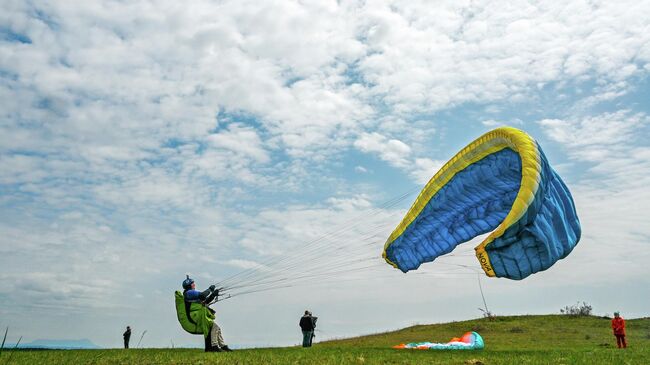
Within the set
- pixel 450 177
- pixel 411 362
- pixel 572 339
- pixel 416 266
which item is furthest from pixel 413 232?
pixel 572 339

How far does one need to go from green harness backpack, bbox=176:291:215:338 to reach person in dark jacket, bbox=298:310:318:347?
4726mm

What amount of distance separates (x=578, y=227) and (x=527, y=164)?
2565 mm

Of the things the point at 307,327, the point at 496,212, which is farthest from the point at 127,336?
the point at 496,212

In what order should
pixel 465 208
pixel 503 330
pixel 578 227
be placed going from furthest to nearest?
1. pixel 503 330
2. pixel 465 208
3. pixel 578 227

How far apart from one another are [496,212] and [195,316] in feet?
28.2

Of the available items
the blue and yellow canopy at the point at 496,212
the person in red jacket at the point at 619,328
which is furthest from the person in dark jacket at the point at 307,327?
the person in red jacket at the point at 619,328

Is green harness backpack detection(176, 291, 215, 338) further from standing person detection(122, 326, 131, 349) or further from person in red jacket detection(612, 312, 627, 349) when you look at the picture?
person in red jacket detection(612, 312, 627, 349)

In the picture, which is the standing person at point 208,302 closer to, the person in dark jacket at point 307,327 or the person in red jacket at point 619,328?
the person in dark jacket at point 307,327

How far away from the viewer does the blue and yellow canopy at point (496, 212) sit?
10.7 m

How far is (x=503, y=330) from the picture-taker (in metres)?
28.5

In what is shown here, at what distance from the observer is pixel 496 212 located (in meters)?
14.8

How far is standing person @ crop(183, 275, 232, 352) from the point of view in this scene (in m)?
14.1

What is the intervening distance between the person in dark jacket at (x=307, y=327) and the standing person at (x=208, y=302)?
427cm

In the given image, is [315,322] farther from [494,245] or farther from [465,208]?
[494,245]
